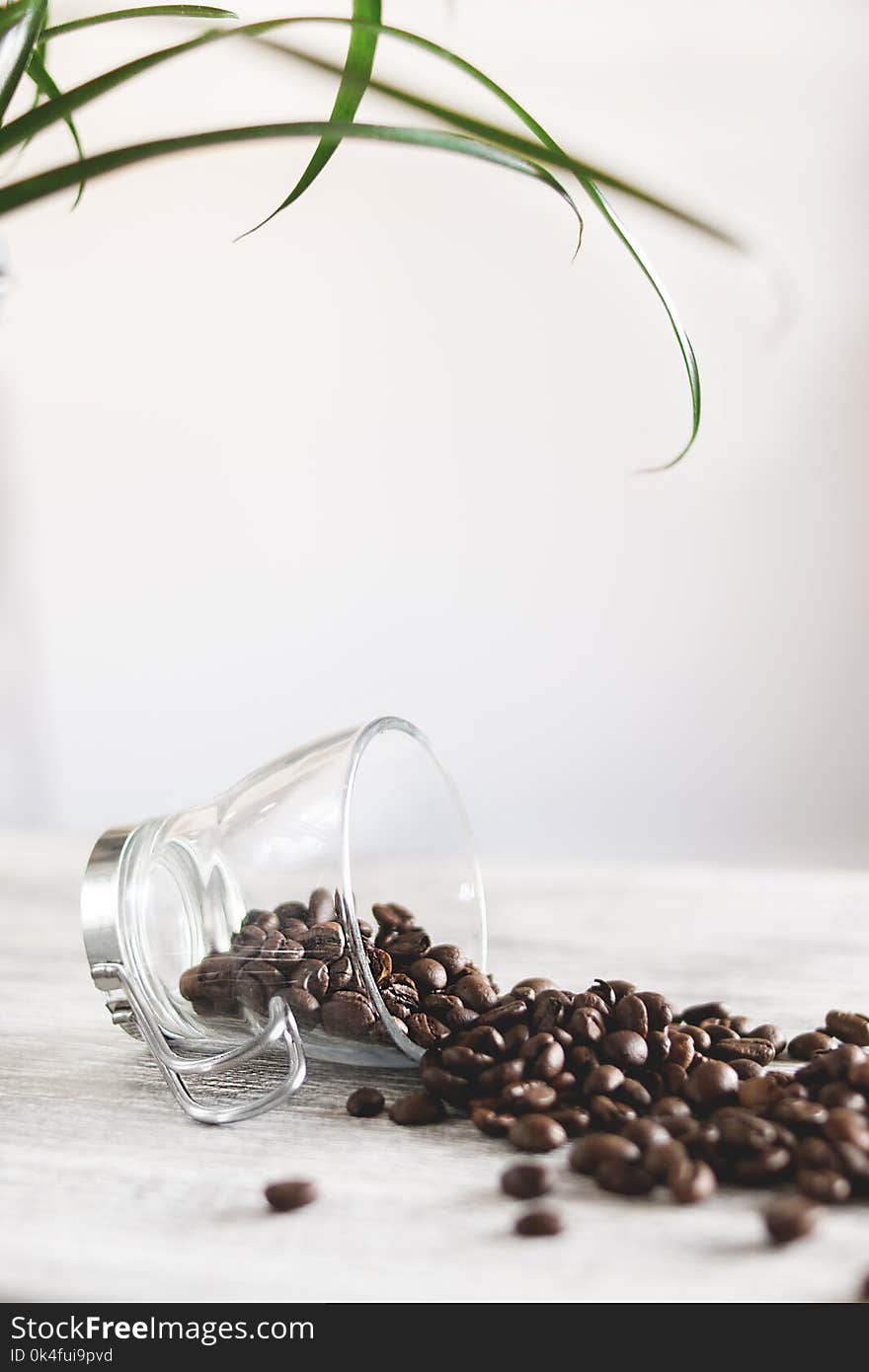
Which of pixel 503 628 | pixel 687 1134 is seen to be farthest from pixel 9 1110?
pixel 503 628

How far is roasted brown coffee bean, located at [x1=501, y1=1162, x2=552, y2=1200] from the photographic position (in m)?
0.71

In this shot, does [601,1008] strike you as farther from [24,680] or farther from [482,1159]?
[24,680]

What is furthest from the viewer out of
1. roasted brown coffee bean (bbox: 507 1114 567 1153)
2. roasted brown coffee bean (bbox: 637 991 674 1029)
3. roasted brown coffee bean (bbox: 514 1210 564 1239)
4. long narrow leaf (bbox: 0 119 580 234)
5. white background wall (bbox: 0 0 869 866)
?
white background wall (bbox: 0 0 869 866)

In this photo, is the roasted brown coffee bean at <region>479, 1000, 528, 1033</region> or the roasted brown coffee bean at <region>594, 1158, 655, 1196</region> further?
the roasted brown coffee bean at <region>479, 1000, 528, 1033</region>

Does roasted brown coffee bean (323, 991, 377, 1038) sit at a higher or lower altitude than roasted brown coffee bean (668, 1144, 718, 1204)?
higher

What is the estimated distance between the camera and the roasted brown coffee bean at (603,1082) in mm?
797

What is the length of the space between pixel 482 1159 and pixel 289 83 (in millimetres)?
2204

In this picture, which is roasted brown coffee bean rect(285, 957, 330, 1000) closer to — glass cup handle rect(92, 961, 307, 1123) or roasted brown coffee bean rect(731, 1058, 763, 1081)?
glass cup handle rect(92, 961, 307, 1123)

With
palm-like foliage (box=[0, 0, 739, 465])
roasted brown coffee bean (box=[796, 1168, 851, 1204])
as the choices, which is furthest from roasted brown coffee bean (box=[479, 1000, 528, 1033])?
palm-like foliage (box=[0, 0, 739, 465])

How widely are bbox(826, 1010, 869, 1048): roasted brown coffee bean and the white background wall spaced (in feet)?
5.11

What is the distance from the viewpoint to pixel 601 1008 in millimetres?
882

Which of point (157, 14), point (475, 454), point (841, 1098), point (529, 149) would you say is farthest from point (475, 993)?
point (475, 454)

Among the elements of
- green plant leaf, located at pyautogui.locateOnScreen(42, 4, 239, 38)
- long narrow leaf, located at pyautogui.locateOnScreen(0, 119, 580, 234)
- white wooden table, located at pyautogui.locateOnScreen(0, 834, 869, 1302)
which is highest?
green plant leaf, located at pyautogui.locateOnScreen(42, 4, 239, 38)

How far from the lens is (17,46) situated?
2.18 feet
